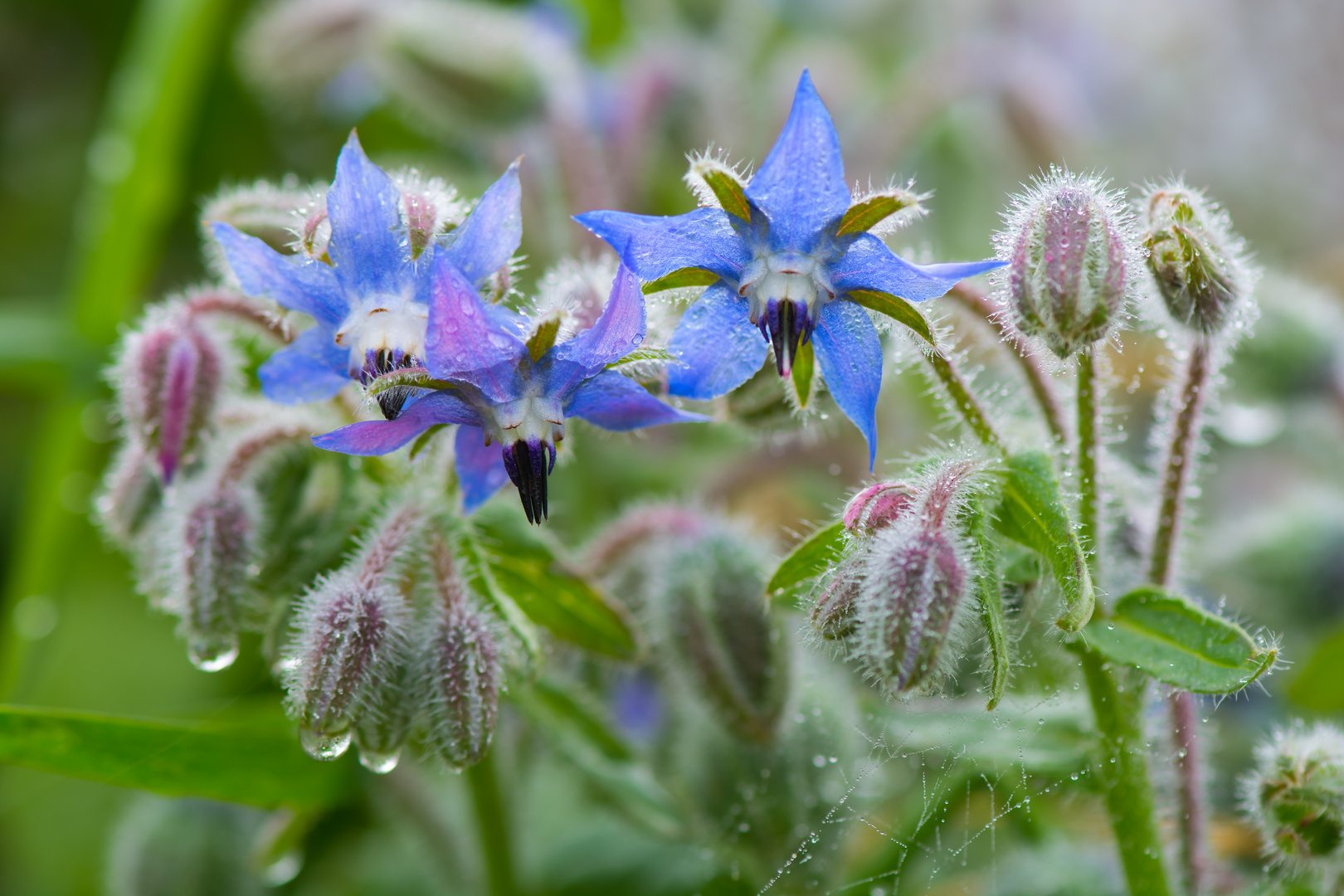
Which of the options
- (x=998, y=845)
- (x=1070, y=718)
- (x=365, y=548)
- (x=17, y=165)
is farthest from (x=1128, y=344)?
(x=17, y=165)

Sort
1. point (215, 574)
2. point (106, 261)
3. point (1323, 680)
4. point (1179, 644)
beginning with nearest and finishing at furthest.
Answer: point (1179, 644) < point (215, 574) < point (1323, 680) < point (106, 261)

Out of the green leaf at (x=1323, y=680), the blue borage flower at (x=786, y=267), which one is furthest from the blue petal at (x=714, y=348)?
the green leaf at (x=1323, y=680)

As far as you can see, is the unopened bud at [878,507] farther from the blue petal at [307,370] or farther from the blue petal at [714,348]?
the blue petal at [307,370]

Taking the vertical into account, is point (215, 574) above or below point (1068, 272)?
below

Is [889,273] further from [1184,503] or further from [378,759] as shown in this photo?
[378,759]

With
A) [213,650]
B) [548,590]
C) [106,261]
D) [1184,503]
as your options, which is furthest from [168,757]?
[106,261]

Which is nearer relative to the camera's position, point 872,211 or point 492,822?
point 872,211

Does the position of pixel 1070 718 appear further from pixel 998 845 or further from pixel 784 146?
pixel 784 146
